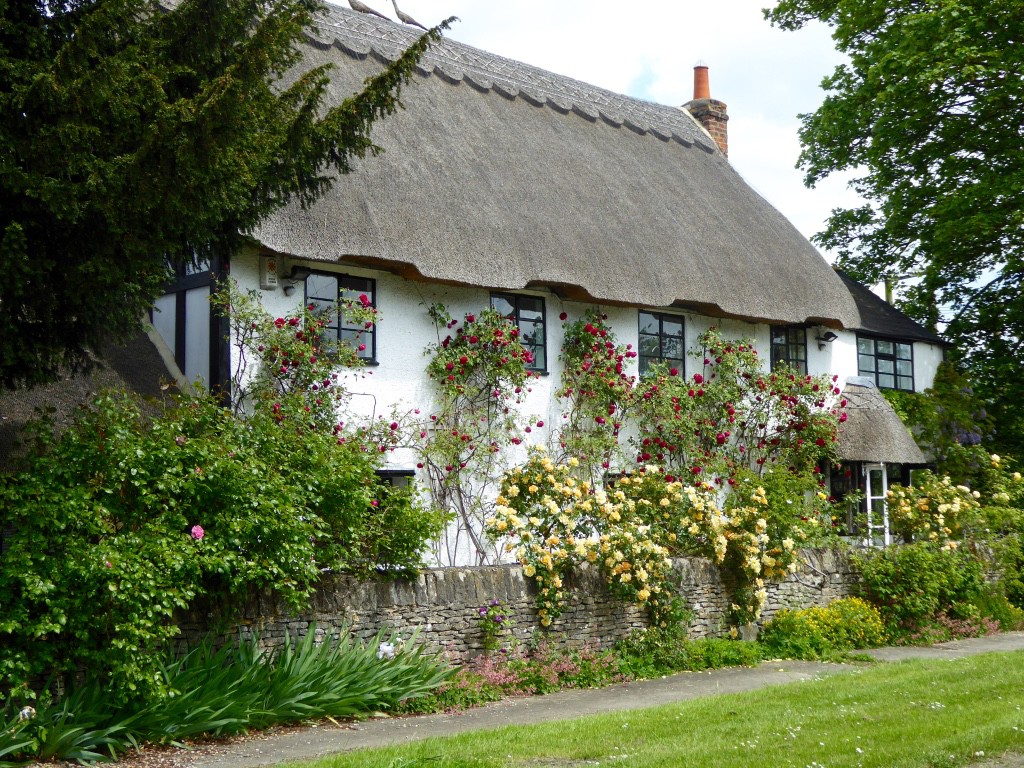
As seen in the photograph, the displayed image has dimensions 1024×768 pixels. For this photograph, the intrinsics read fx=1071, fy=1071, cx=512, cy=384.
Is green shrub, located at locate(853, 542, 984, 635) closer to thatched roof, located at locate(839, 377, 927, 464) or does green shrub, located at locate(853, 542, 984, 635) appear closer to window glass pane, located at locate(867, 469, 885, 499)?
thatched roof, located at locate(839, 377, 927, 464)

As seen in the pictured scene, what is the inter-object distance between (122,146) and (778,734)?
6859mm

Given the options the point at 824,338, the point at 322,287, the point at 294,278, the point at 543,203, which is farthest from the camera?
the point at 824,338

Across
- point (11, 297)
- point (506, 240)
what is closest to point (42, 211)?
point (11, 297)

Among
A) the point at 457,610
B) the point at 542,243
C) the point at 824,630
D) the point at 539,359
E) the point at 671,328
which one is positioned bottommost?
the point at 824,630

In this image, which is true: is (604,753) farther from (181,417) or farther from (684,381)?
(684,381)

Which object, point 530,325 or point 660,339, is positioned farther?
point 660,339

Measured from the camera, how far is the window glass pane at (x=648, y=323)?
17766mm

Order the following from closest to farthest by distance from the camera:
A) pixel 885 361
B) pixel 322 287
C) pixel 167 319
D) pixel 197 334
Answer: pixel 197 334 → pixel 322 287 → pixel 167 319 → pixel 885 361

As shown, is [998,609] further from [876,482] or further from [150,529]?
[150,529]

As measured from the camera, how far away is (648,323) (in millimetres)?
17875

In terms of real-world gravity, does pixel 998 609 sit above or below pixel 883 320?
below

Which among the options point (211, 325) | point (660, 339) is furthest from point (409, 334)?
point (660, 339)

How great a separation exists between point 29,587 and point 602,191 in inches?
493

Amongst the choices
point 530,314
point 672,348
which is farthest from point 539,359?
point 672,348
